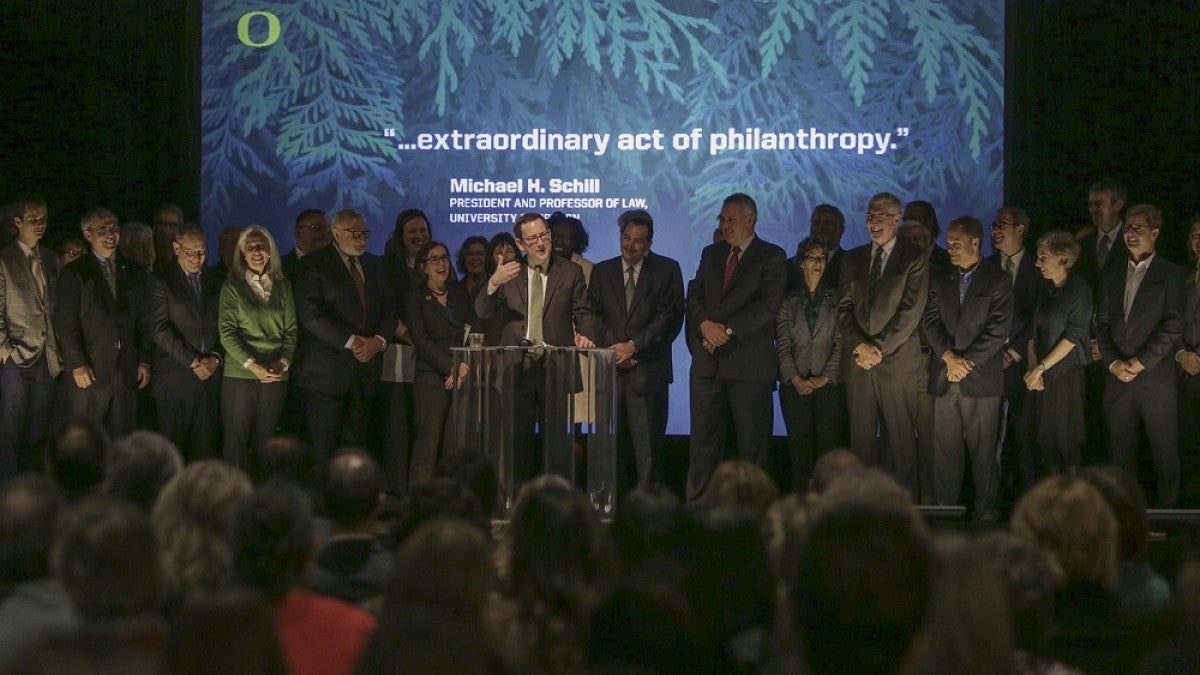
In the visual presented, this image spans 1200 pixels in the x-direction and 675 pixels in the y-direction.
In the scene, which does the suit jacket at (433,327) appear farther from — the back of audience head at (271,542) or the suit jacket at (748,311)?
the back of audience head at (271,542)

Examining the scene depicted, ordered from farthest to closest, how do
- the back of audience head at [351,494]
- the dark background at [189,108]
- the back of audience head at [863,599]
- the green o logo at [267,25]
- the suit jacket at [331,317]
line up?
the green o logo at [267,25], the dark background at [189,108], the suit jacket at [331,317], the back of audience head at [351,494], the back of audience head at [863,599]

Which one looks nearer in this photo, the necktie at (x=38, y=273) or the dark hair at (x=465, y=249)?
the necktie at (x=38, y=273)

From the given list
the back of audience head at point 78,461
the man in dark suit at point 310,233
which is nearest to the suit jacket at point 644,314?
the man in dark suit at point 310,233

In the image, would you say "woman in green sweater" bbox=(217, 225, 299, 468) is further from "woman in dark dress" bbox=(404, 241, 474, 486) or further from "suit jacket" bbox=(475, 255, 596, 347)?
"suit jacket" bbox=(475, 255, 596, 347)

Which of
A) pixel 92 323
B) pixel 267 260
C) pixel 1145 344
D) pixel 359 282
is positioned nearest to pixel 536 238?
pixel 359 282

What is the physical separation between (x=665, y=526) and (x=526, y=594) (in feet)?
1.28

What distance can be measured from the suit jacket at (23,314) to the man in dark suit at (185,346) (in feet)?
1.63

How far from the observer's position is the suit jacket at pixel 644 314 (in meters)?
8.57

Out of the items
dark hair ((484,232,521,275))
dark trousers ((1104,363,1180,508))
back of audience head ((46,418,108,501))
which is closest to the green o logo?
dark hair ((484,232,521,275))

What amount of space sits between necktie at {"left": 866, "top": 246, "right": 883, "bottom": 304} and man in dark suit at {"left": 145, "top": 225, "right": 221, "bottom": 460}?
334 centimetres

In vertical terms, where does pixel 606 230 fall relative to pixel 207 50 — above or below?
below

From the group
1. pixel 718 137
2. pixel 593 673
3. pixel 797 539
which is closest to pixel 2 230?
pixel 718 137

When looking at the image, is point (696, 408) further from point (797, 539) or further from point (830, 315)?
point (797, 539)

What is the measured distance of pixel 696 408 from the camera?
28.1ft
